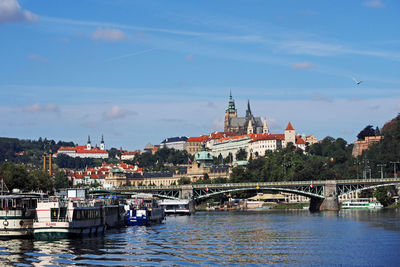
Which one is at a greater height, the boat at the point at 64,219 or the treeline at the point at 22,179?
the treeline at the point at 22,179

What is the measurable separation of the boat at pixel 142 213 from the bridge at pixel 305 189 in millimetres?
39299

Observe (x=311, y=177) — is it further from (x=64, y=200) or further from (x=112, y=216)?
(x=64, y=200)

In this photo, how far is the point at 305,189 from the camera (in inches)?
6284

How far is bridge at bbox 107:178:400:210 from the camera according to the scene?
150000 mm

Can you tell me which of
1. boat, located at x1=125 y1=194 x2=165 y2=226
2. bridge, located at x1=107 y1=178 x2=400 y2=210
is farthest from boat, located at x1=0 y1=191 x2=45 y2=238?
bridge, located at x1=107 y1=178 x2=400 y2=210

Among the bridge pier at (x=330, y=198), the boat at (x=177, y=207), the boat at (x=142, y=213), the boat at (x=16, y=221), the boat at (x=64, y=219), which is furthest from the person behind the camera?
the bridge pier at (x=330, y=198)

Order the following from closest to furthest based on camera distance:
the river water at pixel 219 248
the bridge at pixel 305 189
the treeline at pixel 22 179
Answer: the river water at pixel 219 248 → the treeline at pixel 22 179 → the bridge at pixel 305 189

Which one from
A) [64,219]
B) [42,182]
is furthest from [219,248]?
[42,182]

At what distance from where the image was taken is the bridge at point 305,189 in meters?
150

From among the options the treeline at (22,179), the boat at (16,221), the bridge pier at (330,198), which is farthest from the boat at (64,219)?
the bridge pier at (330,198)

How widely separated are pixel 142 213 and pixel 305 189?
214 ft

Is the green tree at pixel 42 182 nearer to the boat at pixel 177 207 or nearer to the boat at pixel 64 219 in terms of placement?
the boat at pixel 177 207

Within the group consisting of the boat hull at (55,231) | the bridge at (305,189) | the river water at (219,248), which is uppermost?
the bridge at (305,189)

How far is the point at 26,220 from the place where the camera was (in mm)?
73125
